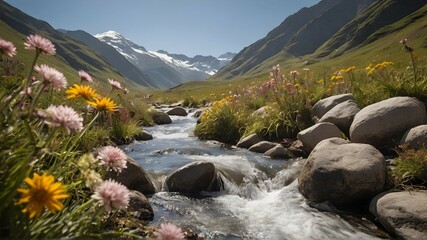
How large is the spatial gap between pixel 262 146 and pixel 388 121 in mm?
4935

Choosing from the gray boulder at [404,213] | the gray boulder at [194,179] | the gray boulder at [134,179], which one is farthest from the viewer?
the gray boulder at [194,179]

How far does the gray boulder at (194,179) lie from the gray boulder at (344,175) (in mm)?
2504

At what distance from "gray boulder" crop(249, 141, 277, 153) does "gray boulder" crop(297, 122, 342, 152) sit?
1.85 meters

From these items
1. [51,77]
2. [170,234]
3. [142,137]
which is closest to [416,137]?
[170,234]

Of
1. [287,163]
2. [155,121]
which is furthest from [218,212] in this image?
[155,121]

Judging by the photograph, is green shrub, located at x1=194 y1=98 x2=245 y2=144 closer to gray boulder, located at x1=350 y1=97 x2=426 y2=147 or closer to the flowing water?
the flowing water

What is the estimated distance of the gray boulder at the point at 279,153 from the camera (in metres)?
12.2

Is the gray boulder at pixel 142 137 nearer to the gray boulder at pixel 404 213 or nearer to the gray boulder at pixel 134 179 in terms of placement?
the gray boulder at pixel 134 179

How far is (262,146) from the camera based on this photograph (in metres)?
13.2

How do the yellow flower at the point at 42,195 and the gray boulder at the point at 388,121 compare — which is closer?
the yellow flower at the point at 42,195

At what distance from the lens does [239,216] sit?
7.28 meters

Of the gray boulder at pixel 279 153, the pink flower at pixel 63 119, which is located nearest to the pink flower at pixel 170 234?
the pink flower at pixel 63 119

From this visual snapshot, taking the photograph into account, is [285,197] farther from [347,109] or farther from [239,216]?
[347,109]

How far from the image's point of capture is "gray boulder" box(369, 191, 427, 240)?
238 inches
